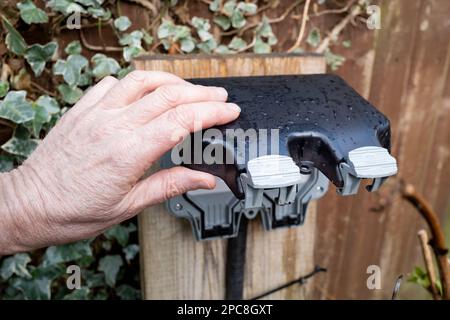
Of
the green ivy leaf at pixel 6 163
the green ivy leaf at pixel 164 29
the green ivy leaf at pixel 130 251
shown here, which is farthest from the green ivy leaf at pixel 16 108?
the green ivy leaf at pixel 130 251

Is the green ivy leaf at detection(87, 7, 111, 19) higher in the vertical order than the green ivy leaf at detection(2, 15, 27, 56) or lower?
higher

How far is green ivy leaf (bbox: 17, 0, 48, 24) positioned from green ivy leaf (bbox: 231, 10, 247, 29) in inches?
18.3

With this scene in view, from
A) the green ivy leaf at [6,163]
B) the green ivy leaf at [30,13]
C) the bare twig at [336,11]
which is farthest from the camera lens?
the bare twig at [336,11]

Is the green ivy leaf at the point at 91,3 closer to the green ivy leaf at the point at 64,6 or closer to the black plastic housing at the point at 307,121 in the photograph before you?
the green ivy leaf at the point at 64,6

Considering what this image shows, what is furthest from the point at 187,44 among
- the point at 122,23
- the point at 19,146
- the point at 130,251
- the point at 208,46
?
the point at 130,251

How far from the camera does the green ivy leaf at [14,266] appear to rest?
108 cm

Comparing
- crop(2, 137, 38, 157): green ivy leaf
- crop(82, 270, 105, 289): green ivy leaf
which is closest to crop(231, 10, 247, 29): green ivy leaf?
crop(2, 137, 38, 157): green ivy leaf

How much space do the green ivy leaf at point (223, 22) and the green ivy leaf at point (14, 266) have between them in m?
0.80

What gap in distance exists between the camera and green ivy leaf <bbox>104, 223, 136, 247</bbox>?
3.77 feet

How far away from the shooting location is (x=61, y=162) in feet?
2.22

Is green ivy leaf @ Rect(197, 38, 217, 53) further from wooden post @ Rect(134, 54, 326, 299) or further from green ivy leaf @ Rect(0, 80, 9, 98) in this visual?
green ivy leaf @ Rect(0, 80, 9, 98)
